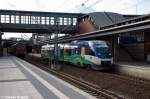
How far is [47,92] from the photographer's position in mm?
15625

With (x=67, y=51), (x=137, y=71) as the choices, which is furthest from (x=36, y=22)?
(x=137, y=71)

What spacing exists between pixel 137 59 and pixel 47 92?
3604 cm

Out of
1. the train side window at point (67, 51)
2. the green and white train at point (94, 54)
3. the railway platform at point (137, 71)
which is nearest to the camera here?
the railway platform at point (137, 71)

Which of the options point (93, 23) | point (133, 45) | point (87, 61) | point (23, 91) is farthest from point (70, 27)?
point (23, 91)

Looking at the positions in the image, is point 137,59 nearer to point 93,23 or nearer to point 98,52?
point 98,52

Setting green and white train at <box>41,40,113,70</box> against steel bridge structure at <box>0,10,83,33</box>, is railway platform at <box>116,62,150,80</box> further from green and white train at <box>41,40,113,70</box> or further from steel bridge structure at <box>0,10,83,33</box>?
steel bridge structure at <box>0,10,83,33</box>

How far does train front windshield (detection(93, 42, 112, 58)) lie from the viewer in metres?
32.7

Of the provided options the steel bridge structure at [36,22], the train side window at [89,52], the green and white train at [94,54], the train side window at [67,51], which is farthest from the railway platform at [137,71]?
the steel bridge structure at [36,22]

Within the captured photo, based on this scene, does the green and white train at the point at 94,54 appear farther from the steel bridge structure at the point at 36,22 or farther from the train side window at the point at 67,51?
the steel bridge structure at the point at 36,22

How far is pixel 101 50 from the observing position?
33.0 m

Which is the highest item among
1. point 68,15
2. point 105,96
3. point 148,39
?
point 68,15

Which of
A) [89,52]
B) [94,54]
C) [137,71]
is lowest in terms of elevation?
[137,71]

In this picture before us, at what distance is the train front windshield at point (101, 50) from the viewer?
32719 mm

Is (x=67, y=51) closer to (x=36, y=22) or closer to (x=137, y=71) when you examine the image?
(x=137, y=71)
